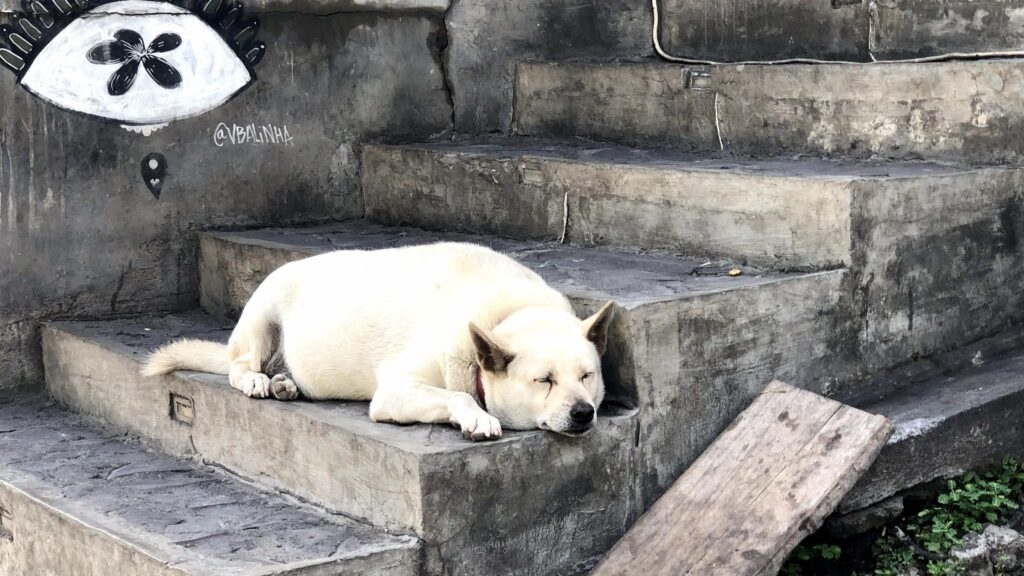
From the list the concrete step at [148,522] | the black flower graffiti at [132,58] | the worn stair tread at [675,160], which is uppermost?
the black flower graffiti at [132,58]

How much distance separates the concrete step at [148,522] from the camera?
450 centimetres

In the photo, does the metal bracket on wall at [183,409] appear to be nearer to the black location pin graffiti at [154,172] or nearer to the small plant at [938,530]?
the black location pin graffiti at [154,172]

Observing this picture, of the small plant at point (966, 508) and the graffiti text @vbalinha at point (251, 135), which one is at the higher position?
the graffiti text @vbalinha at point (251, 135)

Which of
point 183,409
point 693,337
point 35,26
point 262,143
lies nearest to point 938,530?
point 693,337

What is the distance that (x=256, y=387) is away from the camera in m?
5.35

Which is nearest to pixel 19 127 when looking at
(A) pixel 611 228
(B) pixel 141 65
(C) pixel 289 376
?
(B) pixel 141 65

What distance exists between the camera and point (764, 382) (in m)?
5.65

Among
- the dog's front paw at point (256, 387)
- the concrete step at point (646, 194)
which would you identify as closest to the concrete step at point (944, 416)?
the concrete step at point (646, 194)

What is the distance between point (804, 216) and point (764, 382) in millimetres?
762

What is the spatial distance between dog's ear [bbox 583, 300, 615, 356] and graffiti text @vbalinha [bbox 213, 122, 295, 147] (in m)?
3.02

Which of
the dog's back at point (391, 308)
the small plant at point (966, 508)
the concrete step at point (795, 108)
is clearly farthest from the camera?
the concrete step at point (795, 108)

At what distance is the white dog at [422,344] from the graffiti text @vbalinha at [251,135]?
167cm

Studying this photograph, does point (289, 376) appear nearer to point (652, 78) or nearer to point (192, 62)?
point (192, 62)

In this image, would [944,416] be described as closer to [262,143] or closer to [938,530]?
[938,530]
